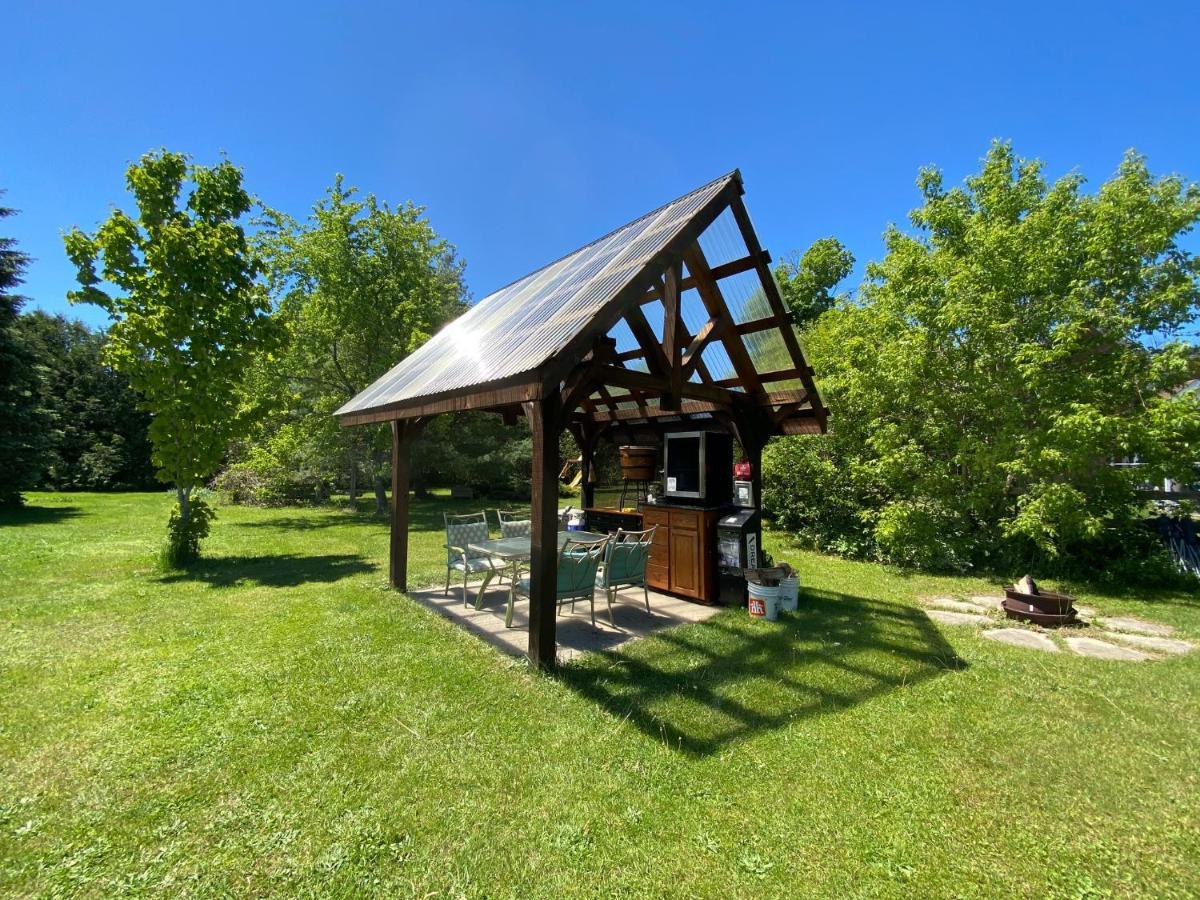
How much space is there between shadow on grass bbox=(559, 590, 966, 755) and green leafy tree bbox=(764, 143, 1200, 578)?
3.46 meters

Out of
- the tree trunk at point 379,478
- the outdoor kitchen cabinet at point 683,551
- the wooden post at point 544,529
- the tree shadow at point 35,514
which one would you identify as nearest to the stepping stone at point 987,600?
the outdoor kitchen cabinet at point 683,551

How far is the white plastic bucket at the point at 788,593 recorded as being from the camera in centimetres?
575

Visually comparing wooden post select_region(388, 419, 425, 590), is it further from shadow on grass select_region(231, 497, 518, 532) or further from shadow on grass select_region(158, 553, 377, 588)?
shadow on grass select_region(231, 497, 518, 532)

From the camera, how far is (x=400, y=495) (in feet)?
22.1

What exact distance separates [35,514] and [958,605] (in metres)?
21.0

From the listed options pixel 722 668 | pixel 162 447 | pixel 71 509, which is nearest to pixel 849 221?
pixel 722 668

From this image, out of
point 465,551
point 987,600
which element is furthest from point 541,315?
point 987,600

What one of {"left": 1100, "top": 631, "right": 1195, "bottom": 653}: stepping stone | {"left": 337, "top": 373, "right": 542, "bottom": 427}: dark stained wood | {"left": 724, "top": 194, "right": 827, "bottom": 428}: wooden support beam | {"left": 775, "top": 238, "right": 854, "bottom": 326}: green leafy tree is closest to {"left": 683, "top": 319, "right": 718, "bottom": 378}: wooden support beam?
{"left": 724, "top": 194, "right": 827, "bottom": 428}: wooden support beam

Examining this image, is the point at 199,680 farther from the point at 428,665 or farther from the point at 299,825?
the point at 299,825

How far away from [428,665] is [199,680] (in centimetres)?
172

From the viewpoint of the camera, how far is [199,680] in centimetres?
397

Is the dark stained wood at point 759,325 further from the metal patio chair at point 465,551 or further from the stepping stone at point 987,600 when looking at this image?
the stepping stone at point 987,600

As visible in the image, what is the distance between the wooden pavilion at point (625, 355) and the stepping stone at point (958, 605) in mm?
2709

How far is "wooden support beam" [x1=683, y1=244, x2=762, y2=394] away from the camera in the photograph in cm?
503
